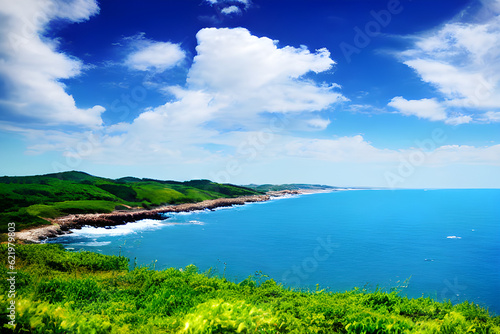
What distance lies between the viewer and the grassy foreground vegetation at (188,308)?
6840mm

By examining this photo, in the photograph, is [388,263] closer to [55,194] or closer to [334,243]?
[334,243]

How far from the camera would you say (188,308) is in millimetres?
10477

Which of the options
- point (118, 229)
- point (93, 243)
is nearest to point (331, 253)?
point (93, 243)

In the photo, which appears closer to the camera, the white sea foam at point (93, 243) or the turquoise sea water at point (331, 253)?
the turquoise sea water at point (331, 253)

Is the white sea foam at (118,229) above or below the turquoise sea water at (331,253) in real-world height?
above

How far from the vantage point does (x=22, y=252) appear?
18203mm

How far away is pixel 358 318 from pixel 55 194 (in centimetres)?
7265

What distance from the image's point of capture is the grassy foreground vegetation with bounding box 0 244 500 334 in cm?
684

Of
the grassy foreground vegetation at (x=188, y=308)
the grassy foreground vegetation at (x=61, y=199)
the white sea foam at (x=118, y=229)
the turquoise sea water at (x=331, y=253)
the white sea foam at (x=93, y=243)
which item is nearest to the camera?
the grassy foreground vegetation at (x=188, y=308)

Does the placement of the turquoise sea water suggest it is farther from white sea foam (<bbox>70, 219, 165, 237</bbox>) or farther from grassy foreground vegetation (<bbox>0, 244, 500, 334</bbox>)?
grassy foreground vegetation (<bbox>0, 244, 500, 334</bbox>)

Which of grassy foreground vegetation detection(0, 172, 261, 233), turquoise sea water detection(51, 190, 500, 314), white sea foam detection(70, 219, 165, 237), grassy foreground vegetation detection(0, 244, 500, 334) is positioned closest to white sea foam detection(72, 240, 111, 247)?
turquoise sea water detection(51, 190, 500, 314)

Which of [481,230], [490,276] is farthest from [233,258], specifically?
[481,230]

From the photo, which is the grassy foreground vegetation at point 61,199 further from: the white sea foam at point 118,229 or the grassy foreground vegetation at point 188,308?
the grassy foreground vegetation at point 188,308

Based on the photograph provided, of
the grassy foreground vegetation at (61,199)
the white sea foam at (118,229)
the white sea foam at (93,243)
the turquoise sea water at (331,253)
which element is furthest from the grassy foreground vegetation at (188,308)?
the grassy foreground vegetation at (61,199)
